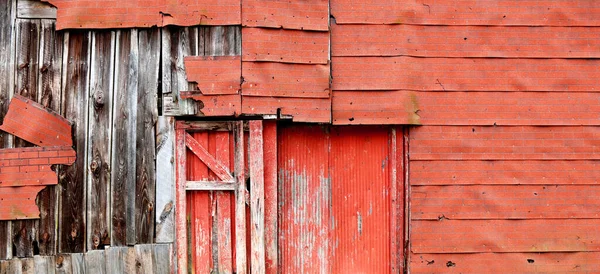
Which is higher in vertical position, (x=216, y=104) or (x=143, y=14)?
(x=143, y=14)

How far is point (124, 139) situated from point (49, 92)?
77 cm

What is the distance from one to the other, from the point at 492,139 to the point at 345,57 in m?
1.47

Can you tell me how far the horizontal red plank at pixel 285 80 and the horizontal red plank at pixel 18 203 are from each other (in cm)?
201

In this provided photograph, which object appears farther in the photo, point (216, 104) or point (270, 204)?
point (270, 204)

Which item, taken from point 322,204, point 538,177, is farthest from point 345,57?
point 538,177

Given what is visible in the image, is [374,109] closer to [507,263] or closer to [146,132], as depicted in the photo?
[507,263]

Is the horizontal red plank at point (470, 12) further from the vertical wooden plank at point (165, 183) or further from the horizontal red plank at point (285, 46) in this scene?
the vertical wooden plank at point (165, 183)

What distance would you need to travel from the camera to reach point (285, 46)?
4.33 meters

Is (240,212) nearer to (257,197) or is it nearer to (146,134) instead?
(257,197)

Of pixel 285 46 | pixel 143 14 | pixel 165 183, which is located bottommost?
pixel 165 183

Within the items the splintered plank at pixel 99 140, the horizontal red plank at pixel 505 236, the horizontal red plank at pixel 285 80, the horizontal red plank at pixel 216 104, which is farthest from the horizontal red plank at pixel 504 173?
the splintered plank at pixel 99 140

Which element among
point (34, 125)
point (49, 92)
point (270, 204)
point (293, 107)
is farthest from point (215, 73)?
point (34, 125)

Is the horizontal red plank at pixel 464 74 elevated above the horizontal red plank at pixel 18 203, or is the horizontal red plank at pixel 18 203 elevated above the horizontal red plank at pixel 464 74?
the horizontal red plank at pixel 464 74

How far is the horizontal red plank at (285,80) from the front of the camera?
4285 mm
